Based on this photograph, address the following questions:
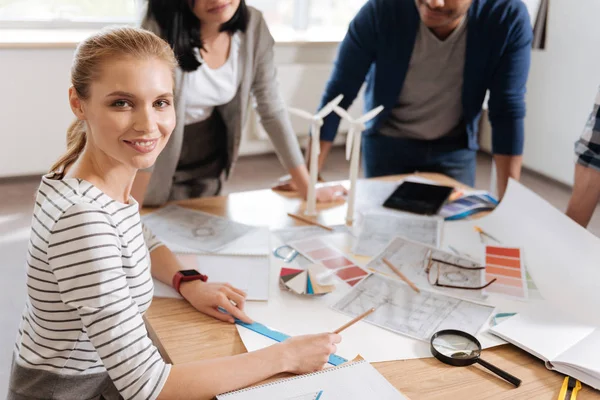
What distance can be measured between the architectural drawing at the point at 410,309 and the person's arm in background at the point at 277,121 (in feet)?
1.74

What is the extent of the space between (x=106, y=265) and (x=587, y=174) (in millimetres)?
1148

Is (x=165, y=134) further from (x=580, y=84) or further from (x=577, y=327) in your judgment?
(x=580, y=84)

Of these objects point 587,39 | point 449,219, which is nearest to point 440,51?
point 449,219

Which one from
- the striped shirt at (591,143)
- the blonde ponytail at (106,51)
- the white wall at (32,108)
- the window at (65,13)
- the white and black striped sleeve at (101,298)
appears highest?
the blonde ponytail at (106,51)

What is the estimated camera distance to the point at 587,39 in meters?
3.55

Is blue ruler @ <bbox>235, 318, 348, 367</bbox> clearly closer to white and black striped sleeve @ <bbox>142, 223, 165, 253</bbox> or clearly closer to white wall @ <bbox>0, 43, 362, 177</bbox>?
white and black striped sleeve @ <bbox>142, 223, 165, 253</bbox>

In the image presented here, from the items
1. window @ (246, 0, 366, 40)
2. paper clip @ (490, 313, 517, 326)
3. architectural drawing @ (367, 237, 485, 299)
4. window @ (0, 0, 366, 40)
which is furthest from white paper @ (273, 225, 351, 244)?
window @ (246, 0, 366, 40)

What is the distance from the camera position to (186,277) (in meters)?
1.21

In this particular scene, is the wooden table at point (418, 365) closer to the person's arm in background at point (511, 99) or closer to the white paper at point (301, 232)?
the white paper at point (301, 232)

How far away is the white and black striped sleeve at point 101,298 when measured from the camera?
874 mm

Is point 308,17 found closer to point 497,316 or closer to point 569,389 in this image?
point 497,316

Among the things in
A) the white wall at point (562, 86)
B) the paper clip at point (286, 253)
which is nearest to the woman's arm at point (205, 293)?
the paper clip at point (286, 253)

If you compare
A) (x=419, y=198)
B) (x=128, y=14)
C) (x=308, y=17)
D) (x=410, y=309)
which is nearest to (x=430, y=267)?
(x=410, y=309)

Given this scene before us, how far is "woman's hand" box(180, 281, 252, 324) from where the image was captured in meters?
1.13
